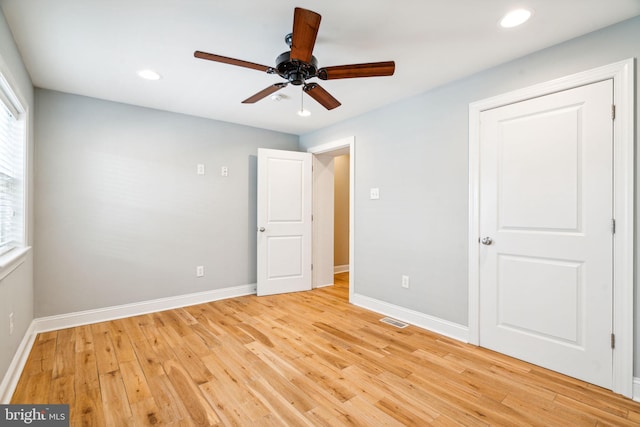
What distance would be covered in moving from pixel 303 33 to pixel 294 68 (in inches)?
15.4

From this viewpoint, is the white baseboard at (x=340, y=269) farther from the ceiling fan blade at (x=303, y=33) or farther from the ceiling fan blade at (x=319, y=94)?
the ceiling fan blade at (x=303, y=33)

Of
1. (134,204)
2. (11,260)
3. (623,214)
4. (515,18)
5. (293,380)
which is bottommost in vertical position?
(293,380)

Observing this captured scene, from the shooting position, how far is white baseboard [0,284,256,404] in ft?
6.39

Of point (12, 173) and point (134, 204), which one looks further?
point (134, 204)

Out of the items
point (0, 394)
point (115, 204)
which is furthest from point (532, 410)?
point (115, 204)

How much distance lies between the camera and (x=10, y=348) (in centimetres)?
199

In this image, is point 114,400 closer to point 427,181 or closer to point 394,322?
point 394,322

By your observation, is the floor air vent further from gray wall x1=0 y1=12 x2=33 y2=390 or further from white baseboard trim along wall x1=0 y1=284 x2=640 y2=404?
gray wall x1=0 y1=12 x2=33 y2=390

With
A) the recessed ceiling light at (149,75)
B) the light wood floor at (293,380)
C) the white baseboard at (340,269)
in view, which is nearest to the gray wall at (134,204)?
the light wood floor at (293,380)

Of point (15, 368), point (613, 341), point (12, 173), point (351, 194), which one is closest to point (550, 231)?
point (613, 341)

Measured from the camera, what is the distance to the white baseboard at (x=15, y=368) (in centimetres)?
178

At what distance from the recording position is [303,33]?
5.09ft

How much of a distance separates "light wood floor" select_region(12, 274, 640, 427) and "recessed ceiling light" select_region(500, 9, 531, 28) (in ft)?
7.73

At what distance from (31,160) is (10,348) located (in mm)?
1692
